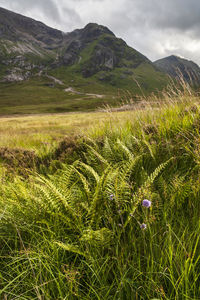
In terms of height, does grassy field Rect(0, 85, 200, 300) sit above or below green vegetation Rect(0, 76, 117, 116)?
below

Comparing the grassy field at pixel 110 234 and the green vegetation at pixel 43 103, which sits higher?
the green vegetation at pixel 43 103

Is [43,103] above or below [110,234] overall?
above

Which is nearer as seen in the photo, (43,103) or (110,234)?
(110,234)

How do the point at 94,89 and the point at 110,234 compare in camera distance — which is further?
the point at 94,89

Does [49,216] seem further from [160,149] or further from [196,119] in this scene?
[196,119]

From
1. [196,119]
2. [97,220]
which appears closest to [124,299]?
[97,220]

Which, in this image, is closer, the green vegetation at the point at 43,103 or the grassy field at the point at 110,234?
the grassy field at the point at 110,234

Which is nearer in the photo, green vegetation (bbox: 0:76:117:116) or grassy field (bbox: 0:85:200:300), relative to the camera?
grassy field (bbox: 0:85:200:300)

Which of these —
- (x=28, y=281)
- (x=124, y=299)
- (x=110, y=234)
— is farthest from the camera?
(x=110, y=234)

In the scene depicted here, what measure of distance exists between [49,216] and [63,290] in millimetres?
831

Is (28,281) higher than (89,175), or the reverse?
(89,175)

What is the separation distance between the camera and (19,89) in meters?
190

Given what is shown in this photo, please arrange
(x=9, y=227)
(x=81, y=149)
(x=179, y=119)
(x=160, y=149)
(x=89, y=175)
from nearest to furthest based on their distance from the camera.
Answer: (x=9, y=227), (x=89, y=175), (x=160, y=149), (x=179, y=119), (x=81, y=149)

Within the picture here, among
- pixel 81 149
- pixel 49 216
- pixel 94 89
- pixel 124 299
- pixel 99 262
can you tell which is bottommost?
pixel 124 299
